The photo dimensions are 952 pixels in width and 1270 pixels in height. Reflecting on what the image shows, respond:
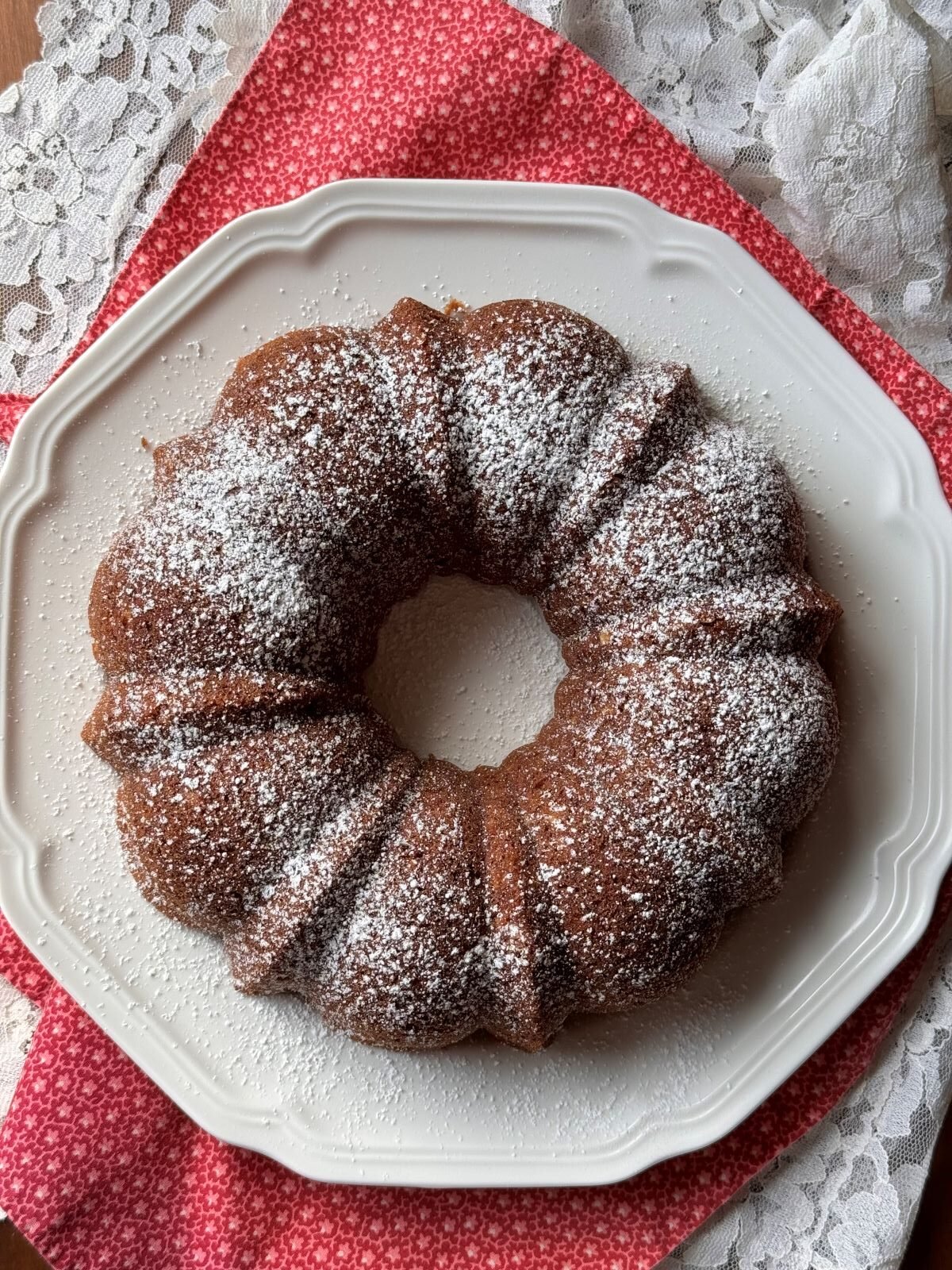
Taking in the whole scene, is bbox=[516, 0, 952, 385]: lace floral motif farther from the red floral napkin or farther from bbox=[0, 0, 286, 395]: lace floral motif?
bbox=[0, 0, 286, 395]: lace floral motif

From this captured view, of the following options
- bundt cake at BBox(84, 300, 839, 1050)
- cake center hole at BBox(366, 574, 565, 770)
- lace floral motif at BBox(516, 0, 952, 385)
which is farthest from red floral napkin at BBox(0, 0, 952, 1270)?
cake center hole at BBox(366, 574, 565, 770)

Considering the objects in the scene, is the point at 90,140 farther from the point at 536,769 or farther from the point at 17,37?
the point at 536,769

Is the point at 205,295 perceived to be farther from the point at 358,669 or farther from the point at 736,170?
the point at 736,170

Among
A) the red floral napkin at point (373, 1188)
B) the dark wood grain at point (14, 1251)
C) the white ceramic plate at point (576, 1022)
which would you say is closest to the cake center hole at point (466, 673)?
the white ceramic plate at point (576, 1022)

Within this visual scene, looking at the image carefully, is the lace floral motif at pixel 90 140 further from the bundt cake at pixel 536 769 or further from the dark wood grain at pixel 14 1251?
the dark wood grain at pixel 14 1251

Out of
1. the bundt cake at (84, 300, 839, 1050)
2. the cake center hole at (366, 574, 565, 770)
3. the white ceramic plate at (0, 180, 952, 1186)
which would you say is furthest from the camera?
the cake center hole at (366, 574, 565, 770)

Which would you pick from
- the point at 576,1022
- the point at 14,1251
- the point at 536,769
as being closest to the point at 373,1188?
the point at 576,1022
